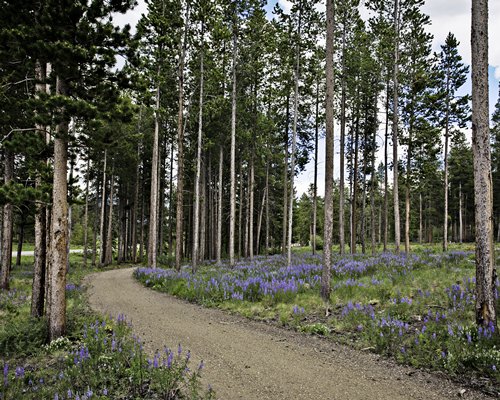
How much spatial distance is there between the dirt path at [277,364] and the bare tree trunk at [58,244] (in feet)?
6.21

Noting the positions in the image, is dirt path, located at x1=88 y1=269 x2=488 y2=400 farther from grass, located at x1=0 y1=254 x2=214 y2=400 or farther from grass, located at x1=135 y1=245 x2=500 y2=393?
grass, located at x1=0 y1=254 x2=214 y2=400

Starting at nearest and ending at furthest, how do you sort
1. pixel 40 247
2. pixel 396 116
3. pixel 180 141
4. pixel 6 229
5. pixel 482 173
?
pixel 482 173 → pixel 40 247 → pixel 6 229 → pixel 180 141 → pixel 396 116

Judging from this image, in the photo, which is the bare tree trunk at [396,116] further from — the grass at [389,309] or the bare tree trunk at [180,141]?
the bare tree trunk at [180,141]

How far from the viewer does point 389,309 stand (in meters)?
7.66

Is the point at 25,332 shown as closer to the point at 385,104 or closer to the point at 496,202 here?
the point at 385,104

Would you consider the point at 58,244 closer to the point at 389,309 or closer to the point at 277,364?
the point at 277,364

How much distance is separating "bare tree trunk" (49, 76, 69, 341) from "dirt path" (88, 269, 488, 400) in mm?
1892

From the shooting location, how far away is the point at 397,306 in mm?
7699

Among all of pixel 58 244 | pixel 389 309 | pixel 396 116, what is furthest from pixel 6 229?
pixel 396 116

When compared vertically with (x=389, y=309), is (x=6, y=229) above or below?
above

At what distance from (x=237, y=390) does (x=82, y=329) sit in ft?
14.2

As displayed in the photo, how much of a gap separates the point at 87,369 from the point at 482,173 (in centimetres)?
771

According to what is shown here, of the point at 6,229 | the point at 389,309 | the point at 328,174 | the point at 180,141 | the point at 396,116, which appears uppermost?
the point at 396,116

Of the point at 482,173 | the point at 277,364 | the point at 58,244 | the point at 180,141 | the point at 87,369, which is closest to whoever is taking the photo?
the point at 87,369
